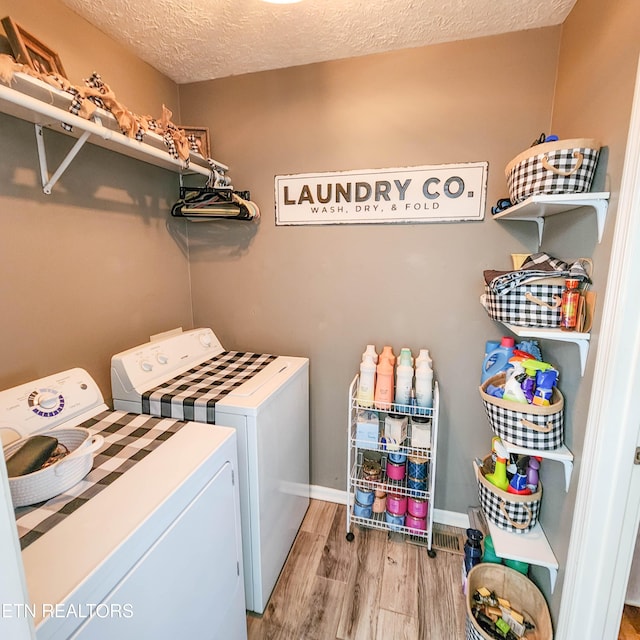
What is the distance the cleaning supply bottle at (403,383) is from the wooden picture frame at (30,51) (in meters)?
1.77

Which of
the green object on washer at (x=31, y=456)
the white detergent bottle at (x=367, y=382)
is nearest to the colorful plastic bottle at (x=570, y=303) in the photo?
the white detergent bottle at (x=367, y=382)

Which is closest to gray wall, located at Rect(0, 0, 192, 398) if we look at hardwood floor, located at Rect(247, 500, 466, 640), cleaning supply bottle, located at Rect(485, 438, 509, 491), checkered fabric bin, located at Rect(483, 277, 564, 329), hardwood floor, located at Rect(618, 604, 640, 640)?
hardwood floor, located at Rect(247, 500, 466, 640)

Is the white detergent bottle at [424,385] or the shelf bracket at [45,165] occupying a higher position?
the shelf bracket at [45,165]

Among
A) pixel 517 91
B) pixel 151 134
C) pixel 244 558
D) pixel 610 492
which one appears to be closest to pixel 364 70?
pixel 517 91

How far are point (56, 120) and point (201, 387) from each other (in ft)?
3.55

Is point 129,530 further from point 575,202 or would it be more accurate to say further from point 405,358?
point 575,202

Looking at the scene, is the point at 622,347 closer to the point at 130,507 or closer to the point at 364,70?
the point at 130,507

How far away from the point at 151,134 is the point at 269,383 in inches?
44.8

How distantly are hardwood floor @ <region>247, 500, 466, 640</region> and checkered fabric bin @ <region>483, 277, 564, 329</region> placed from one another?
1.28 meters

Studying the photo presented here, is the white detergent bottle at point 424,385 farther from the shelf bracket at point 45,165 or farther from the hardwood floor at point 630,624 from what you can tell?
the shelf bracket at point 45,165

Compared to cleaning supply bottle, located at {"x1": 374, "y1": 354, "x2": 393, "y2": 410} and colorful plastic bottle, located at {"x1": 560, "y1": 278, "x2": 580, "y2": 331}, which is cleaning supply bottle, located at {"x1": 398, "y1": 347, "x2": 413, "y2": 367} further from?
colorful plastic bottle, located at {"x1": 560, "y1": 278, "x2": 580, "y2": 331}

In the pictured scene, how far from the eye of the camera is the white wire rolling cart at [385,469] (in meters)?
1.71

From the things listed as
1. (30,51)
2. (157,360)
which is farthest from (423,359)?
(30,51)

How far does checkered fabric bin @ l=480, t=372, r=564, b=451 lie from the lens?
1.20 m
